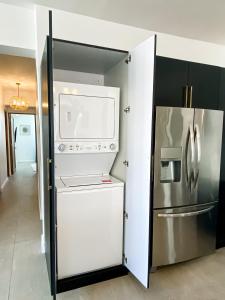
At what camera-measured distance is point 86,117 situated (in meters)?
1.97

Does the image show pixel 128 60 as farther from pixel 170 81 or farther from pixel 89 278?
pixel 89 278

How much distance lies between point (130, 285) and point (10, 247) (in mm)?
1557

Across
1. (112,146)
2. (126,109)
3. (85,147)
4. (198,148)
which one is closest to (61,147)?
(85,147)

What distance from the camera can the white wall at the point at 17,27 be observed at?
1.97 metres

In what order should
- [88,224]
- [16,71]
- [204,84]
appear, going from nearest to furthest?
[88,224], [204,84], [16,71]

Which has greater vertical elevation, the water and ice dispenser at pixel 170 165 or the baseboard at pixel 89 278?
the water and ice dispenser at pixel 170 165

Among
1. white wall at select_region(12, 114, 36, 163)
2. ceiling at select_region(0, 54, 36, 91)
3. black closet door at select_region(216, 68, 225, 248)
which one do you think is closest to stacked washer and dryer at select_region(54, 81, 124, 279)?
black closet door at select_region(216, 68, 225, 248)

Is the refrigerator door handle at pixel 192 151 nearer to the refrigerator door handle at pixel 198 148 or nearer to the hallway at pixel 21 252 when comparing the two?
the refrigerator door handle at pixel 198 148

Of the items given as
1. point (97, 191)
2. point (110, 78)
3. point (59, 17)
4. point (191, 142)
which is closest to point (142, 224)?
point (97, 191)

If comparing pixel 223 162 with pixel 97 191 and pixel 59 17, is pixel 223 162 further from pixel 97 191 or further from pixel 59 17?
pixel 59 17

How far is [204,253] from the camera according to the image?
221 centimetres

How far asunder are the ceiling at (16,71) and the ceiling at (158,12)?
57.6 inches

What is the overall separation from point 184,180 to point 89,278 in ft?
4.35

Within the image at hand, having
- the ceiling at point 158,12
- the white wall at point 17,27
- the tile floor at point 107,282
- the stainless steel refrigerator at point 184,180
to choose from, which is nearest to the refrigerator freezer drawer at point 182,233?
the stainless steel refrigerator at point 184,180
